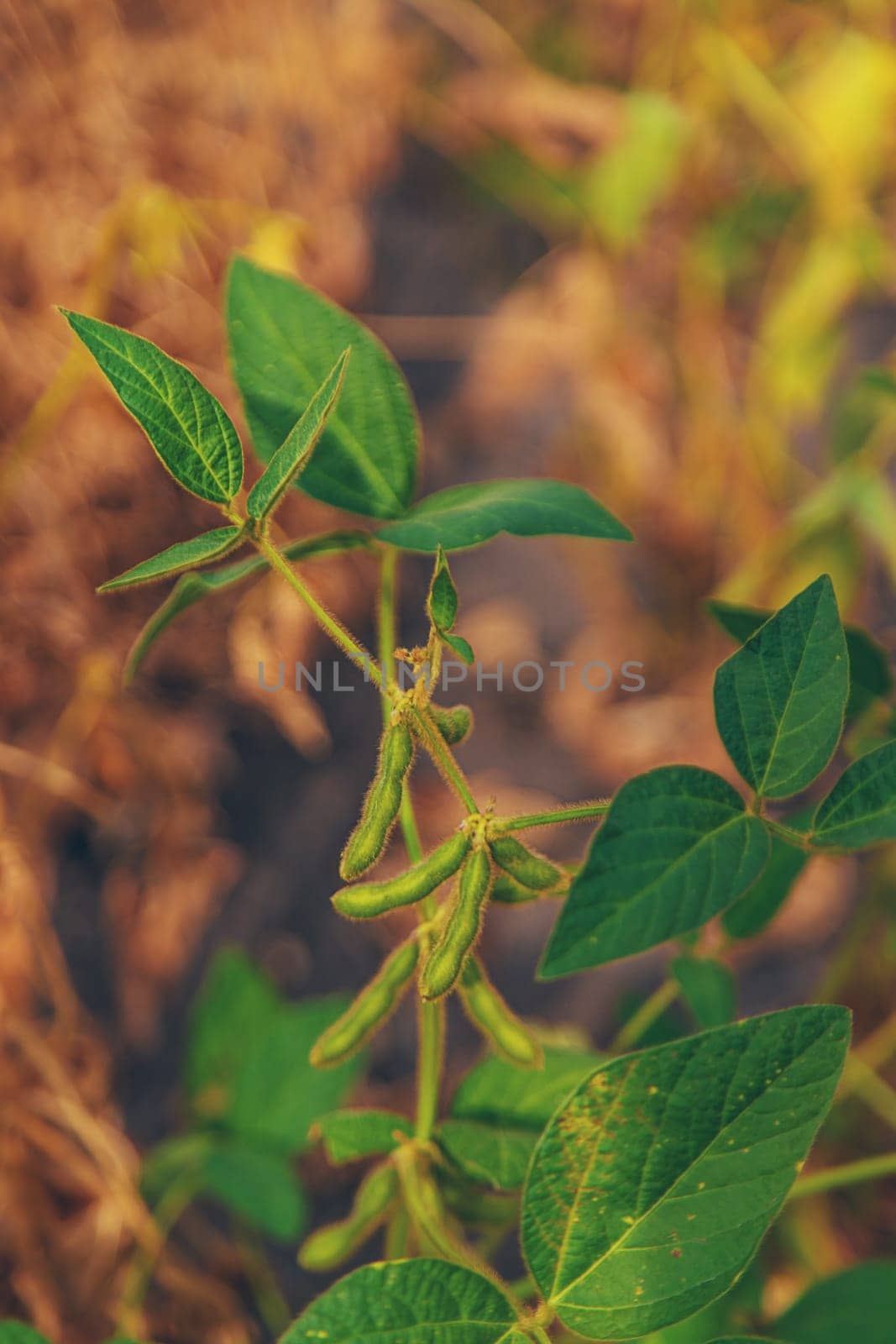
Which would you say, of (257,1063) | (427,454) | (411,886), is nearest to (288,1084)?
(257,1063)

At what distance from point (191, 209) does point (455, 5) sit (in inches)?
50.7

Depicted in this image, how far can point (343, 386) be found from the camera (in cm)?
98

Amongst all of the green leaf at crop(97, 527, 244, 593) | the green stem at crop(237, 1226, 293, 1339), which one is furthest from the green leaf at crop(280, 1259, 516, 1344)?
the green stem at crop(237, 1226, 293, 1339)

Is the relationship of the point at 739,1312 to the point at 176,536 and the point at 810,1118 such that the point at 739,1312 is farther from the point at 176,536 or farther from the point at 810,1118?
the point at 176,536

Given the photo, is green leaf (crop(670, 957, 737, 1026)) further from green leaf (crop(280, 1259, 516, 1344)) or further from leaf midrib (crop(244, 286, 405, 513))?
leaf midrib (crop(244, 286, 405, 513))

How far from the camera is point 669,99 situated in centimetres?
268

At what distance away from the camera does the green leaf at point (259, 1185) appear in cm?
142

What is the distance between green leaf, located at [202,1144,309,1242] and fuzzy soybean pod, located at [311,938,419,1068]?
2.04 feet

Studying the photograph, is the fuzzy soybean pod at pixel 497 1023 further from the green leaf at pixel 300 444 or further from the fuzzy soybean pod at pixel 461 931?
the green leaf at pixel 300 444

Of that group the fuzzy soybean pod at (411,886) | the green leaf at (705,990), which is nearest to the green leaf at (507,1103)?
the green leaf at (705,990)

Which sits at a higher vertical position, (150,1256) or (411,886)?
(411,886)

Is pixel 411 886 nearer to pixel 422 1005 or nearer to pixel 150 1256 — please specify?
pixel 422 1005

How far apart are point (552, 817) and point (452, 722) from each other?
4.9 inches

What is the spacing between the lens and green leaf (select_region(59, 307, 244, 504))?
759 millimetres
